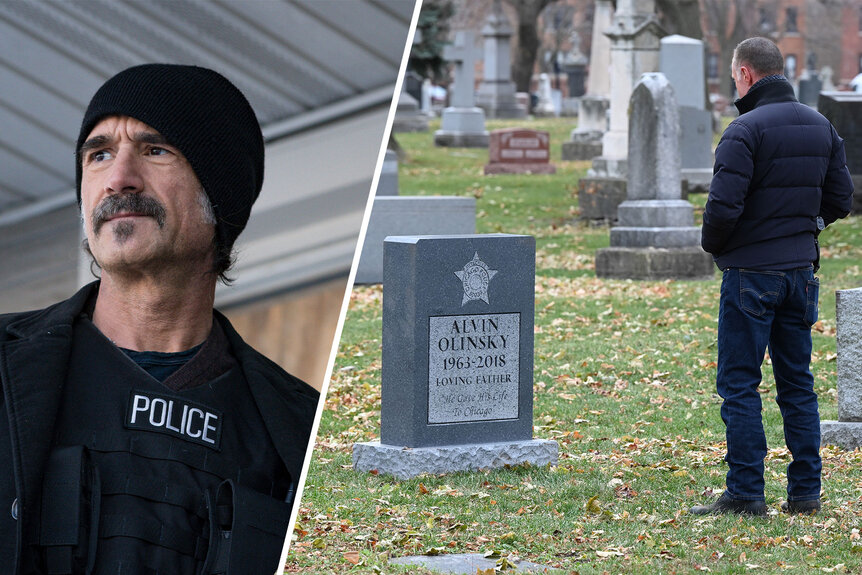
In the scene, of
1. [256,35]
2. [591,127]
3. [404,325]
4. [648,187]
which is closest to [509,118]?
[591,127]

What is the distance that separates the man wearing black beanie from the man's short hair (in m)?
3.86

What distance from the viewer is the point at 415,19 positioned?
2271mm

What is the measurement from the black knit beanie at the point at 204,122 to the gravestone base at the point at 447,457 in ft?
14.3

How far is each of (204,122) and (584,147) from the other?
80.2ft

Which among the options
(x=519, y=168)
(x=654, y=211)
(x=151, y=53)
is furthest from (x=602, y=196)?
(x=151, y=53)

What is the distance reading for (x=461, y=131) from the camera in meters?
28.6

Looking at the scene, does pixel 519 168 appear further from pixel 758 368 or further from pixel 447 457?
pixel 758 368

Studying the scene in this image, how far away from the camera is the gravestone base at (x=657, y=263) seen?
13922 millimetres

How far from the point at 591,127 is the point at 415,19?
25.3 m

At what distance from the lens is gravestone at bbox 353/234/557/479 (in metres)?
6.64

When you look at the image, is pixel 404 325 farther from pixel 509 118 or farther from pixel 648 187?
pixel 509 118

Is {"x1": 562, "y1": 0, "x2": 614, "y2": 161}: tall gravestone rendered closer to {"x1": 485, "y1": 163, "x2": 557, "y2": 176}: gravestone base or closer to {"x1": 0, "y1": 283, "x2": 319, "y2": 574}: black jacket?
{"x1": 485, "y1": 163, "x2": 557, "y2": 176}: gravestone base

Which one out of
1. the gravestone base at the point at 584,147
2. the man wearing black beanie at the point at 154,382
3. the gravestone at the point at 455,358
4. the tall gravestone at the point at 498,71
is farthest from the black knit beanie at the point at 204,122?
the tall gravestone at the point at 498,71

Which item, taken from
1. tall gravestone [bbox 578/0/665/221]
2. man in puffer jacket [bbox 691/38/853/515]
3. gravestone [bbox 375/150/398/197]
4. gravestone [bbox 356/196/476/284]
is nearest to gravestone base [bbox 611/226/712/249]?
gravestone [bbox 356/196/476/284]
